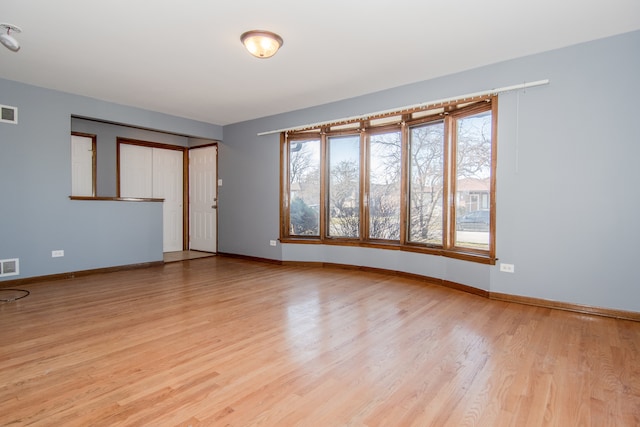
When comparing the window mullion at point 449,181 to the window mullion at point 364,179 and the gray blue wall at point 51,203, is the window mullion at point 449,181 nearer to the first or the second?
the window mullion at point 364,179

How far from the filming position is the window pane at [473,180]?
398 centimetres

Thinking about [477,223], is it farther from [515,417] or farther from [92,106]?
[92,106]

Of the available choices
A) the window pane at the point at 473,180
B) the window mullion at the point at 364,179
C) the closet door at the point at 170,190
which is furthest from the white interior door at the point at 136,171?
the window pane at the point at 473,180

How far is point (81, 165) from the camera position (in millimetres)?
5730

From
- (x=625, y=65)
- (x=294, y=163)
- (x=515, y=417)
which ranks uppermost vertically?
(x=625, y=65)

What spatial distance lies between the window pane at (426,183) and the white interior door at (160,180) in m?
4.90

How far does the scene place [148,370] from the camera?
215 centimetres

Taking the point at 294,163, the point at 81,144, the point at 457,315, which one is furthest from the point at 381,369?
the point at 81,144

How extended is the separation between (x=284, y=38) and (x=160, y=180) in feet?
15.9

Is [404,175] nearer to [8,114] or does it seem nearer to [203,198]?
[203,198]

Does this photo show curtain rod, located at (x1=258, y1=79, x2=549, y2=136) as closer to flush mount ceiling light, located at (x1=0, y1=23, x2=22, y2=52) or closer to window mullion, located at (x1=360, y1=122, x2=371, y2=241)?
window mullion, located at (x1=360, y1=122, x2=371, y2=241)

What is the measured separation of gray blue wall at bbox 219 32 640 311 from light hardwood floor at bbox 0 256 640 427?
34 cm

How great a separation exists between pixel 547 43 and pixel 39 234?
635 centimetres

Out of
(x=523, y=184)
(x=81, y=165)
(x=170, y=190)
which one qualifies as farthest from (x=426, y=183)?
(x=81, y=165)
